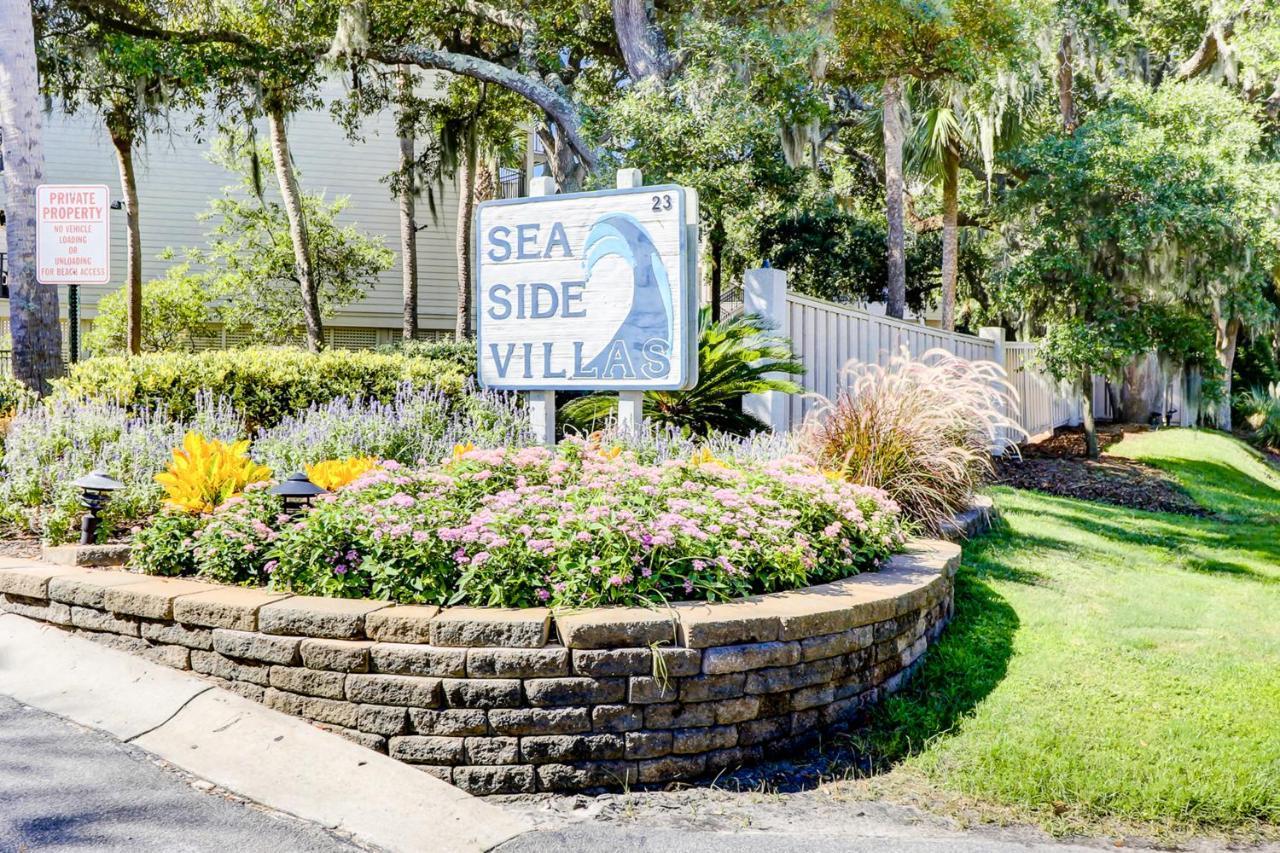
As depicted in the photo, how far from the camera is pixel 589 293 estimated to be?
6172mm

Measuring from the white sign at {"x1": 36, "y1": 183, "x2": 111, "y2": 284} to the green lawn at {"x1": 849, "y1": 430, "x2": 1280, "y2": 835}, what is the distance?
650 centimetres

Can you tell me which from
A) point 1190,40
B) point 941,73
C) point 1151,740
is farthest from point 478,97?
point 1151,740

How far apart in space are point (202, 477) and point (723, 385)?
3.87m

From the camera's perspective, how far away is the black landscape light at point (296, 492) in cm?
438

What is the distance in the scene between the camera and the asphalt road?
292 cm

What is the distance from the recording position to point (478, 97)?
51.9ft

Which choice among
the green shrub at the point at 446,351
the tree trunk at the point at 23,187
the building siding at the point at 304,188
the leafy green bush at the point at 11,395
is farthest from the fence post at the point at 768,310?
the building siding at the point at 304,188

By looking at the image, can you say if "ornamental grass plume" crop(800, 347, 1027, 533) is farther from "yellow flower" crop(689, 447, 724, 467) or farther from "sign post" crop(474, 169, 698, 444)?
"sign post" crop(474, 169, 698, 444)

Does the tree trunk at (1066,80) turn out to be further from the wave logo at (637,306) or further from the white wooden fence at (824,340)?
the wave logo at (637,306)

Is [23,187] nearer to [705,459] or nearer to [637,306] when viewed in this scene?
[637,306]

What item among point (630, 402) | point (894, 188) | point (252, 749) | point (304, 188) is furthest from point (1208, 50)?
point (252, 749)

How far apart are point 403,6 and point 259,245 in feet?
24.3

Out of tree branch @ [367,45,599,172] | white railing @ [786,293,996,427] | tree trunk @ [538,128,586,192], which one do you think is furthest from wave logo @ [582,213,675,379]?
tree trunk @ [538,128,586,192]

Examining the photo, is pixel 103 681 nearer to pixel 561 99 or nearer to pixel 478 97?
pixel 561 99
